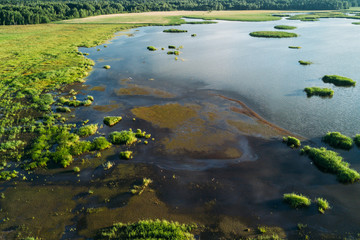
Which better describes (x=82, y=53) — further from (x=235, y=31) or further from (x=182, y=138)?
(x=235, y=31)

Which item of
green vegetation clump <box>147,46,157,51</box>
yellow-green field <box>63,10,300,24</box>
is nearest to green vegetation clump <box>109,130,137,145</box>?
green vegetation clump <box>147,46,157,51</box>

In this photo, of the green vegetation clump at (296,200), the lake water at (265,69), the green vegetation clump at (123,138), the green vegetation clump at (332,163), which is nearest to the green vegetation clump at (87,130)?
the green vegetation clump at (123,138)

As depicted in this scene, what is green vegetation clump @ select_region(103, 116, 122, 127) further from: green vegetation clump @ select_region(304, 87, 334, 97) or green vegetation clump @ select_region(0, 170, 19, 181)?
green vegetation clump @ select_region(304, 87, 334, 97)

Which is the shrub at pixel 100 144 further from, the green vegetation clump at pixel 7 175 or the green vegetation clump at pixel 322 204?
the green vegetation clump at pixel 322 204

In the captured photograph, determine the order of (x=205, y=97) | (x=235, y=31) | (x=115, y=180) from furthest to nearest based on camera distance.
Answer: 1. (x=235, y=31)
2. (x=205, y=97)
3. (x=115, y=180)

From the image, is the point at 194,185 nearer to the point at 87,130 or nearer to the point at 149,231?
the point at 149,231

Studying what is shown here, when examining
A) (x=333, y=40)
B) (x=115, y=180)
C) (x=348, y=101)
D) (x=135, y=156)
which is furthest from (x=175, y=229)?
(x=333, y=40)
